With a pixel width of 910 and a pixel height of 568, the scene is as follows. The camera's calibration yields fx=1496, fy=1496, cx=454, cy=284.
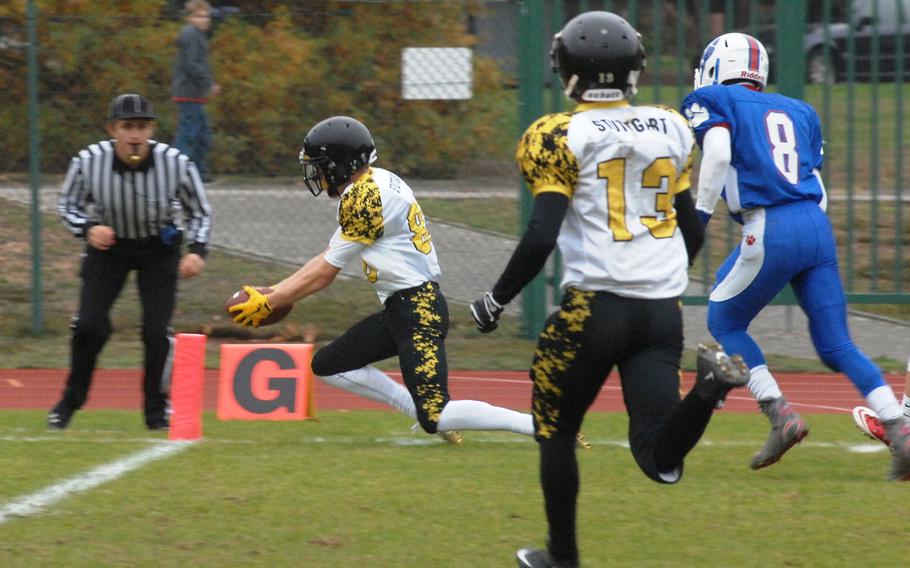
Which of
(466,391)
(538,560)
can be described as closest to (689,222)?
(538,560)

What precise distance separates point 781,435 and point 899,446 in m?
0.48

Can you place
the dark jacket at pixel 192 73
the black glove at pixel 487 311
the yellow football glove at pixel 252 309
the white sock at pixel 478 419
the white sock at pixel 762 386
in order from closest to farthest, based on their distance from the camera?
the black glove at pixel 487 311, the yellow football glove at pixel 252 309, the white sock at pixel 762 386, the white sock at pixel 478 419, the dark jacket at pixel 192 73

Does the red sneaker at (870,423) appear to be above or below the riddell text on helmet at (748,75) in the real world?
below

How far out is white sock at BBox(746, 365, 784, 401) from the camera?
6559mm

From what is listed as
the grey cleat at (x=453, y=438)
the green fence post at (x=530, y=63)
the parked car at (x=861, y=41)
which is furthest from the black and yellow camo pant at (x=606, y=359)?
the parked car at (x=861, y=41)

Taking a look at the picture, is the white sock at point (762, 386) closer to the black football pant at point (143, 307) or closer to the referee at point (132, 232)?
the referee at point (132, 232)

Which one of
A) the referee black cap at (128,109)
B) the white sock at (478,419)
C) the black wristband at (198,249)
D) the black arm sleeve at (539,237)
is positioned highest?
the referee black cap at (128,109)

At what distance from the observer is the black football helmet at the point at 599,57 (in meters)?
4.41

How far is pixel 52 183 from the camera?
1078cm

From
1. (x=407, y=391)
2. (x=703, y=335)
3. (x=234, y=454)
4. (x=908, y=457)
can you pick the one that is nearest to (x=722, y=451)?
(x=908, y=457)

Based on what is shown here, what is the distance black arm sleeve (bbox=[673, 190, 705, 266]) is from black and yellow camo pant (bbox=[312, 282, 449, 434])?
2149 millimetres

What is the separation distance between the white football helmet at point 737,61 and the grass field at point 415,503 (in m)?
1.71

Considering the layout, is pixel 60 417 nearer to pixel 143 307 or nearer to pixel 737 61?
pixel 143 307

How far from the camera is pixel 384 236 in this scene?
21.9 ft
